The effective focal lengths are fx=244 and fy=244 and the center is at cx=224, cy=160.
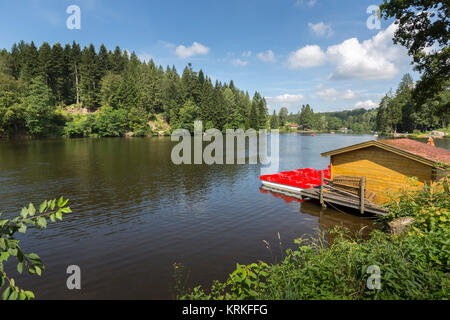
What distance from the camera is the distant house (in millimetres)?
14445

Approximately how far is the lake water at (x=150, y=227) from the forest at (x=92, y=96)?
60.1 meters

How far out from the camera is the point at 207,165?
3731 centimetres

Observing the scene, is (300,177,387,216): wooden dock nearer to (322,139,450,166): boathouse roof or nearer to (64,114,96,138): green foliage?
(322,139,450,166): boathouse roof

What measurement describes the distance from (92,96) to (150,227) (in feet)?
335

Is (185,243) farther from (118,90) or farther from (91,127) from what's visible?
(118,90)

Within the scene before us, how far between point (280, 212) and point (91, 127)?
8800 centimetres

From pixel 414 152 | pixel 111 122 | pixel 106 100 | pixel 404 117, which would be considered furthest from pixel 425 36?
pixel 404 117

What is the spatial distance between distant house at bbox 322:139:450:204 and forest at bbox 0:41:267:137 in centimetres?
8378

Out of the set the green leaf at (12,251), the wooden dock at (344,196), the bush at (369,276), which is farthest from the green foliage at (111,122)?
the green leaf at (12,251)

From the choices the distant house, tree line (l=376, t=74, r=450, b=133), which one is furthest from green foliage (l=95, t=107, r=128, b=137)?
tree line (l=376, t=74, r=450, b=133)

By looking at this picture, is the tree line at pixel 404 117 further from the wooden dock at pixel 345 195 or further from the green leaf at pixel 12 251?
the green leaf at pixel 12 251

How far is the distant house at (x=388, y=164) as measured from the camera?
14.4 m

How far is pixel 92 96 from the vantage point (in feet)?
326
